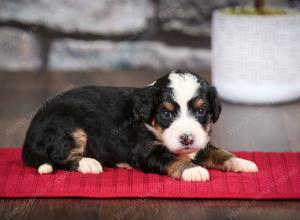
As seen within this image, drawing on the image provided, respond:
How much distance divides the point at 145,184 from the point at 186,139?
187 millimetres

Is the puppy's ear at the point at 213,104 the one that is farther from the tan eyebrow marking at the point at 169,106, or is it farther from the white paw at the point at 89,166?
the white paw at the point at 89,166

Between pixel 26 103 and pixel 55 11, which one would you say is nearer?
pixel 26 103

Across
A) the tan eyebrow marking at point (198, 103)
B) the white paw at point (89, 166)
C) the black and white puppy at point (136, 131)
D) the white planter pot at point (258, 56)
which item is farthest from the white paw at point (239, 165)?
the white planter pot at point (258, 56)

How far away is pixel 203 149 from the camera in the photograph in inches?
89.9

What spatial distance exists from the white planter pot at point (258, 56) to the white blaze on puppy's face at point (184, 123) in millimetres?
1152

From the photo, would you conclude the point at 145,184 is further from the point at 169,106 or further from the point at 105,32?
the point at 105,32

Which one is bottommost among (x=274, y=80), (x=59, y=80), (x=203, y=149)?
(x=59, y=80)

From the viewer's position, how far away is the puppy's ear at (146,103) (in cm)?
219

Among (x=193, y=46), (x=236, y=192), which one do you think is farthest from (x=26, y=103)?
(x=236, y=192)

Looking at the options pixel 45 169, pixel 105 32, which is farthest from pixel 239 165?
pixel 105 32

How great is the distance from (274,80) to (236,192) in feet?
4.44

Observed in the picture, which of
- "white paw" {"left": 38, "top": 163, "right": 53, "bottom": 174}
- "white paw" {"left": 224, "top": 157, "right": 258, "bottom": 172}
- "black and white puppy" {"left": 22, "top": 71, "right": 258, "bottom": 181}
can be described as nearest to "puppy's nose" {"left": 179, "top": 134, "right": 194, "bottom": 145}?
"black and white puppy" {"left": 22, "top": 71, "right": 258, "bottom": 181}

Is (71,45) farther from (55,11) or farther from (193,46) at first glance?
(193,46)

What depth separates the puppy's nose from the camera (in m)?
2.08
